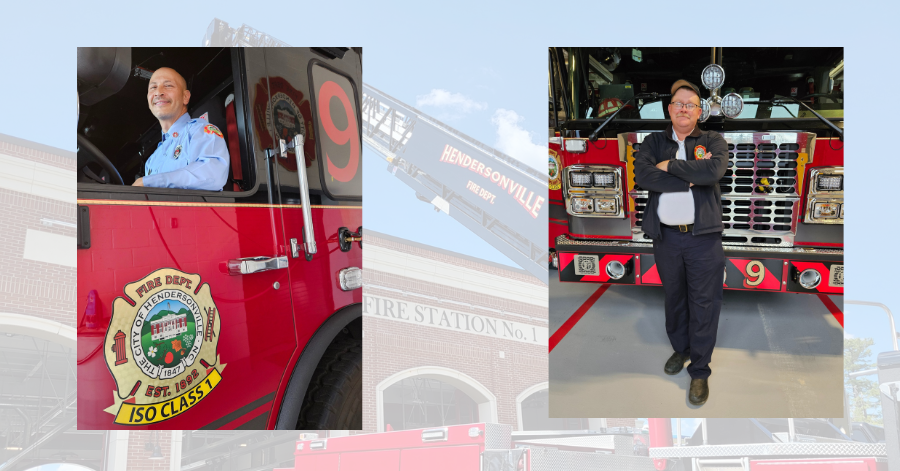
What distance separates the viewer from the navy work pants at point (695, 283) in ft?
9.94

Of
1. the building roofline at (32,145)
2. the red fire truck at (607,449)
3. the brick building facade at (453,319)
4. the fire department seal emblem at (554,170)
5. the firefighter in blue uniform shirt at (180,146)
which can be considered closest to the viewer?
the firefighter in blue uniform shirt at (180,146)

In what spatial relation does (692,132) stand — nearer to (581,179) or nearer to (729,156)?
(729,156)

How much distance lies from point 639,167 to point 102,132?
2.79 m

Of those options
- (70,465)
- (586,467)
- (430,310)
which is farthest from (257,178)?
(70,465)

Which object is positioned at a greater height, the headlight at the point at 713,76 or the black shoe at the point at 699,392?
the headlight at the point at 713,76

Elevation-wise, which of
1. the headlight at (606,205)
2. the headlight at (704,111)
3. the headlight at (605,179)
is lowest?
the headlight at (606,205)

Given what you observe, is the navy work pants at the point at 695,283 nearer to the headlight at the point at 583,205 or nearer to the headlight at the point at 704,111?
the headlight at the point at 583,205

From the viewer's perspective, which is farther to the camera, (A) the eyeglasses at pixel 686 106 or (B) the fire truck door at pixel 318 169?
(A) the eyeglasses at pixel 686 106

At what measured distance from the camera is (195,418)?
2803 millimetres

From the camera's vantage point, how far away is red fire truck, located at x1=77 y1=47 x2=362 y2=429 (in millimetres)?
2627

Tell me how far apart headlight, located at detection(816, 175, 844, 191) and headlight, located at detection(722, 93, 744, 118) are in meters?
0.58

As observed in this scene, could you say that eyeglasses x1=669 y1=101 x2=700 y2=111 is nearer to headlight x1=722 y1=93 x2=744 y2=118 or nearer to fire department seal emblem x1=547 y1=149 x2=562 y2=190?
headlight x1=722 y1=93 x2=744 y2=118

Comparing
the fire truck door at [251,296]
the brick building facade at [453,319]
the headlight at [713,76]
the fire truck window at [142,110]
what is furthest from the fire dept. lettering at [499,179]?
the fire truck window at [142,110]

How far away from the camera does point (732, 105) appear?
3473 millimetres
